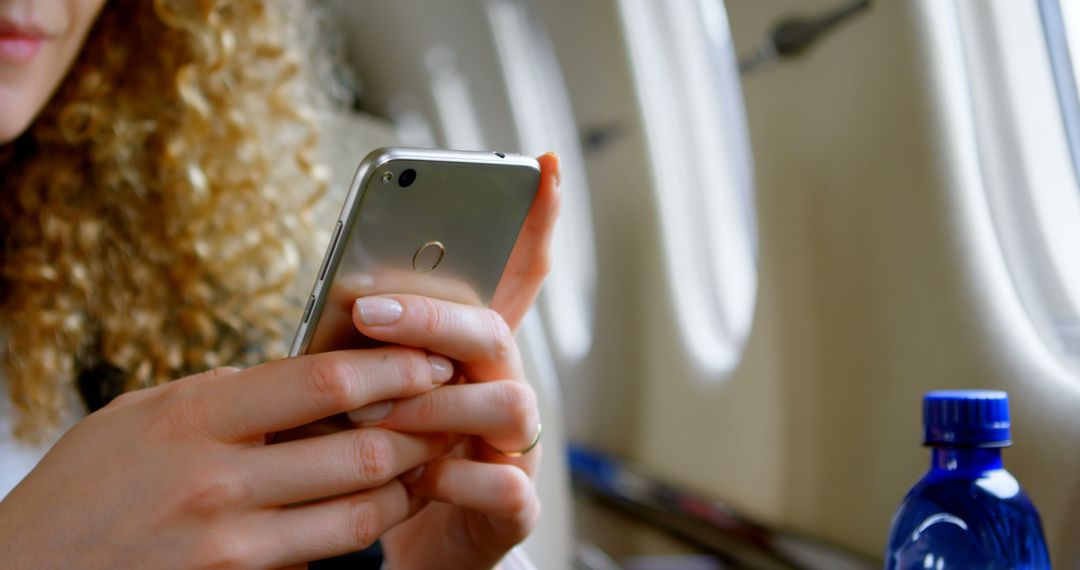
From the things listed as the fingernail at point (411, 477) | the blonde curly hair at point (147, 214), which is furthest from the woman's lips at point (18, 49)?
the fingernail at point (411, 477)

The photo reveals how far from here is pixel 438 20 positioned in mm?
3471

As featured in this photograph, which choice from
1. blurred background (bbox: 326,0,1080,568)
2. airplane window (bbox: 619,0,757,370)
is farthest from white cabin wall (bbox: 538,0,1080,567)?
airplane window (bbox: 619,0,757,370)

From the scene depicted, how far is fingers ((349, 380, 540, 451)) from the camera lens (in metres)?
0.75

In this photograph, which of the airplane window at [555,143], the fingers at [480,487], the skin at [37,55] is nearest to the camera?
the fingers at [480,487]

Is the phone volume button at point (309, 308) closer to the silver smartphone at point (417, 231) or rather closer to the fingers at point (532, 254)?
the silver smartphone at point (417, 231)

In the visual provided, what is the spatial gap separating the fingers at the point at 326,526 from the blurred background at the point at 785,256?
25.3 inches

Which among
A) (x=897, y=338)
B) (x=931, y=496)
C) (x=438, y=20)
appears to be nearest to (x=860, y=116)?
(x=897, y=338)

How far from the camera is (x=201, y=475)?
2.23 ft

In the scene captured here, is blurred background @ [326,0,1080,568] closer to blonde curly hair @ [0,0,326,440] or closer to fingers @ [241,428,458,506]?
blonde curly hair @ [0,0,326,440]

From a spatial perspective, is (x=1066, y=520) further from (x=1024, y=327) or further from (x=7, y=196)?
(x=7, y=196)

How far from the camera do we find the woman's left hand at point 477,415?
0.73 metres

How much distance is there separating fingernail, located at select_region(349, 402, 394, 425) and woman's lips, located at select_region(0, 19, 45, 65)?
0.60 meters

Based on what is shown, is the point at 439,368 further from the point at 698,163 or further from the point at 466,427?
the point at 698,163

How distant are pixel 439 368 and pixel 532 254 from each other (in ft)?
0.43
